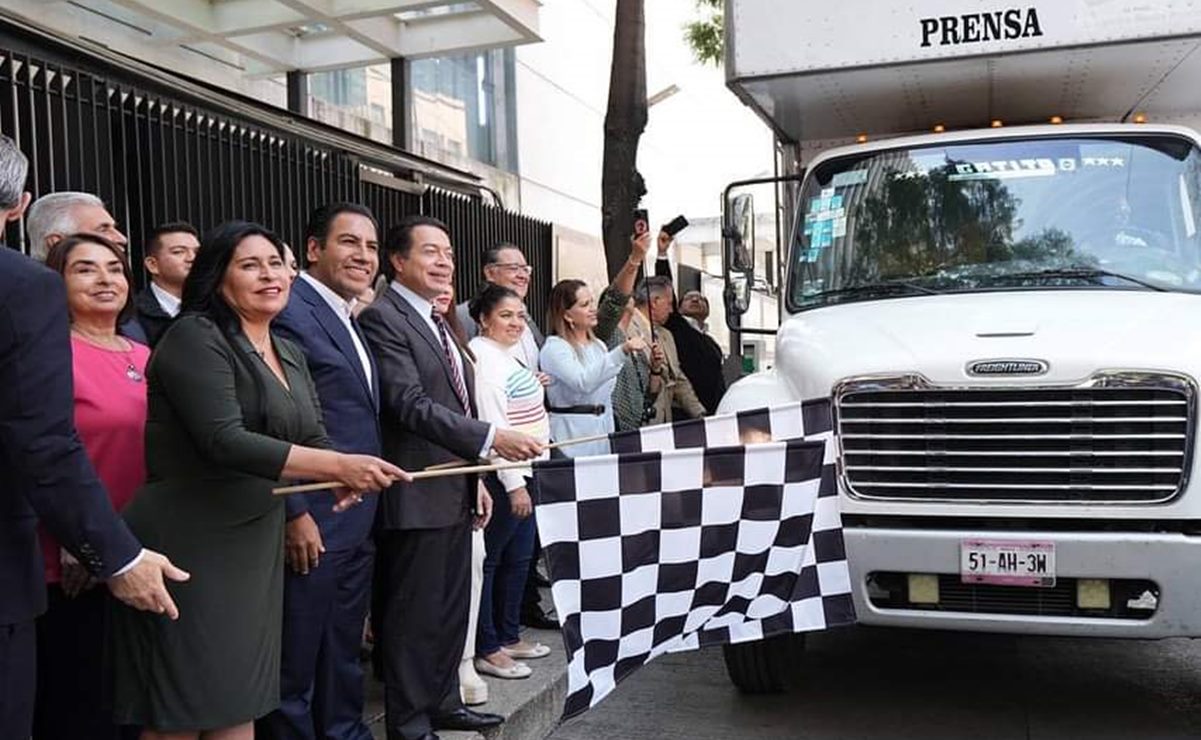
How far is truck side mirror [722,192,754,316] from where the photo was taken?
6.29m

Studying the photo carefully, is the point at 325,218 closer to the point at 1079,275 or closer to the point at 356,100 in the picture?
the point at 1079,275

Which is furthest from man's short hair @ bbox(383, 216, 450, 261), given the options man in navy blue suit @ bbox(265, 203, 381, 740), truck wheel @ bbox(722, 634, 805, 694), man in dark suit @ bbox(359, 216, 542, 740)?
truck wheel @ bbox(722, 634, 805, 694)

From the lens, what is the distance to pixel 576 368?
5129 mm

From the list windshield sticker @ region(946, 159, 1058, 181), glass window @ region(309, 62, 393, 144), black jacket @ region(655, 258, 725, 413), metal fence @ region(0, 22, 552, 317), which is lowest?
black jacket @ region(655, 258, 725, 413)

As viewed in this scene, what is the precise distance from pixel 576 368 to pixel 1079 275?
2.33m

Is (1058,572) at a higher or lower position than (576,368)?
lower

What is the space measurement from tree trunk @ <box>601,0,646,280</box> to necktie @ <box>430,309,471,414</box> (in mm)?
5325

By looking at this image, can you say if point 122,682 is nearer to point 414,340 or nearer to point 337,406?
point 337,406

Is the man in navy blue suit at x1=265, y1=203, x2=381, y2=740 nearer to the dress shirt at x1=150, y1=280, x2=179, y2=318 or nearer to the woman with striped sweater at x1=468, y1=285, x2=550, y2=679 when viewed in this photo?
the dress shirt at x1=150, y1=280, x2=179, y2=318

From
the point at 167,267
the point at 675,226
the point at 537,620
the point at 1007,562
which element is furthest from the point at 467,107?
the point at 1007,562

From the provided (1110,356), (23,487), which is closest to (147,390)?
(23,487)

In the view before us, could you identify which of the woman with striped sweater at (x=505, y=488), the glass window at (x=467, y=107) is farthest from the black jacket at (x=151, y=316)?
the glass window at (x=467, y=107)

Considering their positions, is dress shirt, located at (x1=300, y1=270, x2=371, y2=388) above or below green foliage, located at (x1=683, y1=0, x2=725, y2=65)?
below

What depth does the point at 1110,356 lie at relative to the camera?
3.98m
